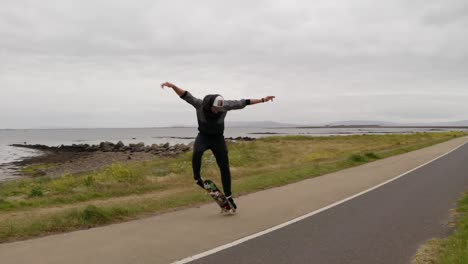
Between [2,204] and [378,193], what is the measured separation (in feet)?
30.8

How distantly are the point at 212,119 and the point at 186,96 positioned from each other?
58 centimetres

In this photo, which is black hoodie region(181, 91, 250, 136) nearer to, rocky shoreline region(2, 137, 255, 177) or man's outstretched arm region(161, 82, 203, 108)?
man's outstretched arm region(161, 82, 203, 108)

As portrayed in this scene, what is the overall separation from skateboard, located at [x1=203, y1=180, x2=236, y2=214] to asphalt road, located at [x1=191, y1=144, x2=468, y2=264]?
1.33 meters

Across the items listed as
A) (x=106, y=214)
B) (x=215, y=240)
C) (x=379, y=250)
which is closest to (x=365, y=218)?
(x=379, y=250)

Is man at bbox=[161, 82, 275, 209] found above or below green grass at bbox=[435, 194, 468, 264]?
above

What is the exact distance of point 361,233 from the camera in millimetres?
7512

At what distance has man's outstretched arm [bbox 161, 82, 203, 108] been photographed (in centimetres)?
805

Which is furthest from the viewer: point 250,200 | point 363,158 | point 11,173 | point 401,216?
point 11,173

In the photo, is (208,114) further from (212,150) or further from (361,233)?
(361,233)

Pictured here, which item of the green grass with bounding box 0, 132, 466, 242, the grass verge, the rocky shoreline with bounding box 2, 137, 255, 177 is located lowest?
the rocky shoreline with bounding box 2, 137, 255, 177

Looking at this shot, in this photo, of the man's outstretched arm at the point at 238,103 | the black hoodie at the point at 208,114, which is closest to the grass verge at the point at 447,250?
the man's outstretched arm at the point at 238,103

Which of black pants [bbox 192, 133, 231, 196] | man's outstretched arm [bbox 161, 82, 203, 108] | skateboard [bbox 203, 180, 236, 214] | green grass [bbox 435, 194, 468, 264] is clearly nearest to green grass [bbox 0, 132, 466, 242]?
skateboard [bbox 203, 180, 236, 214]

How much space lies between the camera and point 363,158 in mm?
24609

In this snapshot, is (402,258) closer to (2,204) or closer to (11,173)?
(2,204)
